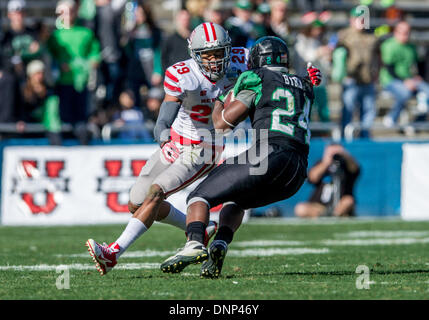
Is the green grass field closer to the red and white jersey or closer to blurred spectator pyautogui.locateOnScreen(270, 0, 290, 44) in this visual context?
the red and white jersey

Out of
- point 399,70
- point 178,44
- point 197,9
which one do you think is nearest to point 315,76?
point 178,44

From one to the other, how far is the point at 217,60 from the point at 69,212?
566 centimetres

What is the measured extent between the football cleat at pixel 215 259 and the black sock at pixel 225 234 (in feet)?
0.14

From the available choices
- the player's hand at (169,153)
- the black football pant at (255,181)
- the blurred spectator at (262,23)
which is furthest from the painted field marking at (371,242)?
the blurred spectator at (262,23)

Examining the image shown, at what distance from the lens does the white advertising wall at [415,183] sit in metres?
11.9

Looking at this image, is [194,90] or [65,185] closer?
[194,90]

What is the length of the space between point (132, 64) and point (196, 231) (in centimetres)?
716

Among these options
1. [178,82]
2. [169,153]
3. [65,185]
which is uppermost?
[178,82]

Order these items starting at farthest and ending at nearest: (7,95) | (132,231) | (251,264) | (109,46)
→ (109,46) → (7,95) → (251,264) → (132,231)

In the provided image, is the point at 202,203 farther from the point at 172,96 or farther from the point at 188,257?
the point at 172,96

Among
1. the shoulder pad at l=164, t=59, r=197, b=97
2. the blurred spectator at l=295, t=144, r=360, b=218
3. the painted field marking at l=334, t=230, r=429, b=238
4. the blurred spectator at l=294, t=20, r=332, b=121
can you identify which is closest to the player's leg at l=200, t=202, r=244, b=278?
the shoulder pad at l=164, t=59, r=197, b=97

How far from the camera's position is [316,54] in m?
12.9

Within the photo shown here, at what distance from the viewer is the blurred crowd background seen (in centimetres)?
1155

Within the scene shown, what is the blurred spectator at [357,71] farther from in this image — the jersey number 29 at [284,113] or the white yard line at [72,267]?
the jersey number 29 at [284,113]
